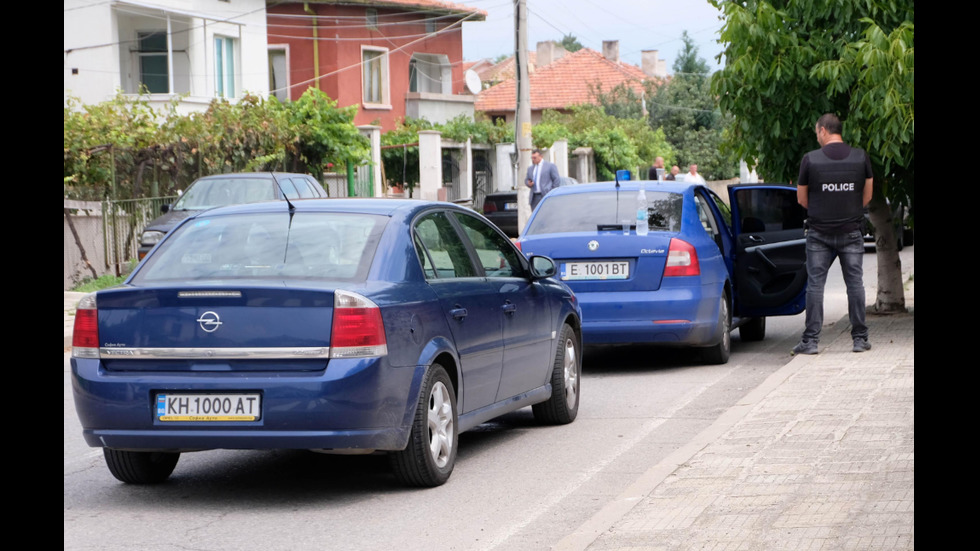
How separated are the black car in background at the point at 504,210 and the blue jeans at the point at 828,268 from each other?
2302cm

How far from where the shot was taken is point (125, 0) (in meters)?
30.6

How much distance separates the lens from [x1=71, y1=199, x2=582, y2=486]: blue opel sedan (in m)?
6.14

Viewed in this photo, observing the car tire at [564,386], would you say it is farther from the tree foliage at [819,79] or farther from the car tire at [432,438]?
the tree foliage at [819,79]

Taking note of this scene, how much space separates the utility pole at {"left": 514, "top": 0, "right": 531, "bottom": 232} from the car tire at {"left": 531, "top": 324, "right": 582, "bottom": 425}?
1607 centimetres

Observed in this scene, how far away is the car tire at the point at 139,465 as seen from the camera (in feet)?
22.6

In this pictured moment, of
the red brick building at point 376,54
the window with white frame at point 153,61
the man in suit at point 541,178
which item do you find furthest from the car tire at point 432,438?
the red brick building at point 376,54

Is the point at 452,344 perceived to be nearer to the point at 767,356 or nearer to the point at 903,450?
the point at 903,450

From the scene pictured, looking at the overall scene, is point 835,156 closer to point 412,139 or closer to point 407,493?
point 407,493

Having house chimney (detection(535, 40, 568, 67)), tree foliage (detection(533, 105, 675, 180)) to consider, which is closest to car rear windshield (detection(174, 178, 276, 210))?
tree foliage (detection(533, 105, 675, 180))

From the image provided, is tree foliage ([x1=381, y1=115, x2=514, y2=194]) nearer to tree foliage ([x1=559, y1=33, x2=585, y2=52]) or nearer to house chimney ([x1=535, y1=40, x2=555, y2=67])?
house chimney ([x1=535, y1=40, x2=555, y2=67])

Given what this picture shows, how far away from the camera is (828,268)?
1106cm

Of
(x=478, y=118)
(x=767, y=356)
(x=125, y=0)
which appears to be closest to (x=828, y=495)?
(x=767, y=356)
